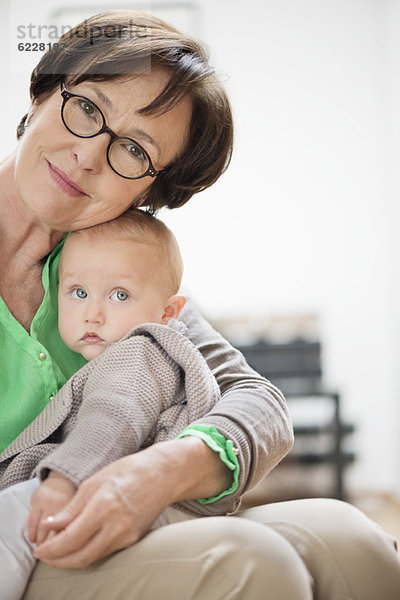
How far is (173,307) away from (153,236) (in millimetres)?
127

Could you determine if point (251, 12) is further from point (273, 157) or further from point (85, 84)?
point (85, 84)

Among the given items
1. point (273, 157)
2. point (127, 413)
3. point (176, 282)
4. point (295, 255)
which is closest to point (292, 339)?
point (295, 255)

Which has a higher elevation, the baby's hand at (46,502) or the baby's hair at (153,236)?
the baby's hair at (153,236)

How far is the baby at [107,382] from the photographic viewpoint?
32.4 inches

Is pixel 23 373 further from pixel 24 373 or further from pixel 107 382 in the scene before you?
pixel 107 382

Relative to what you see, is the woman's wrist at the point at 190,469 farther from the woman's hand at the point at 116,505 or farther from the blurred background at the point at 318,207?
the blurred background at the point at 318,207

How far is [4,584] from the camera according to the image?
2.61 feet

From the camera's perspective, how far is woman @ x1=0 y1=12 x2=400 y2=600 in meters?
0.77

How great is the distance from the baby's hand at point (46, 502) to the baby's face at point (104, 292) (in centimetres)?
33

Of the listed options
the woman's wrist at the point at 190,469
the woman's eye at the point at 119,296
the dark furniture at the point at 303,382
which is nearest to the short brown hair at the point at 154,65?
the woman's eye at the point at 119,296

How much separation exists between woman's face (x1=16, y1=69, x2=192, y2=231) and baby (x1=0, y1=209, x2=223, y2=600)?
0.04 meters

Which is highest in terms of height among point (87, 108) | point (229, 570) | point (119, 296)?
point (87, 108)

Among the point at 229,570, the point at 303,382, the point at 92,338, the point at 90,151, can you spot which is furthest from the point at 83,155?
the point at 303,382

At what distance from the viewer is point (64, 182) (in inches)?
44.6
